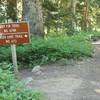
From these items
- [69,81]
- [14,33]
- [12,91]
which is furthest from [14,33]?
[12,91]

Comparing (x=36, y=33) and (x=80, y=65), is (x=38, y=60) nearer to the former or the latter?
(x=80, y=65)

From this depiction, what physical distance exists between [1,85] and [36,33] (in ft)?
29.0

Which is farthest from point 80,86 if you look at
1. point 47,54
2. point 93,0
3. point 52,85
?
point 93,0

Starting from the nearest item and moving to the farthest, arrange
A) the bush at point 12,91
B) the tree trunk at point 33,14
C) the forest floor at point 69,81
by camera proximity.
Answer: the bush at point 12,91 → the forest floor at point 69,81 → the tree trunk at point 33,14

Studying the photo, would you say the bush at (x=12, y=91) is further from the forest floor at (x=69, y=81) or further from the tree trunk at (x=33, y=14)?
the tree trunk at (x=33, y=14)

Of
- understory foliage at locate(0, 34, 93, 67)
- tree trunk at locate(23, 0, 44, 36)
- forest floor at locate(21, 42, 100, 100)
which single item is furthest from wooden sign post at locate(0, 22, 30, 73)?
tree trunk at locate(23, 0, 44, 36)

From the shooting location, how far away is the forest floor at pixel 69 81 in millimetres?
7884

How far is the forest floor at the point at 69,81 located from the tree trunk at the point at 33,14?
337cm

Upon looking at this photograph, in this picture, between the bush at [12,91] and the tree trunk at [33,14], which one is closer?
the bush at [12,91]

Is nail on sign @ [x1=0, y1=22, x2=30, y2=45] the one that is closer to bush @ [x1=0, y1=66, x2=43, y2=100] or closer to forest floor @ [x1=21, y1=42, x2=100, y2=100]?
forest floor @ [x1=21, y1=42, x2=100, y2=100]

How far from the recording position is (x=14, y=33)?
9.73 metres

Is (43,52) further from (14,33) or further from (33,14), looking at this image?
(33,14)

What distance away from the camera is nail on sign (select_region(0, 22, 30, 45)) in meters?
9.65

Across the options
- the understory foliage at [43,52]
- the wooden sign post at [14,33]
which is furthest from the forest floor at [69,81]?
the wooden sign post at [14,33]
